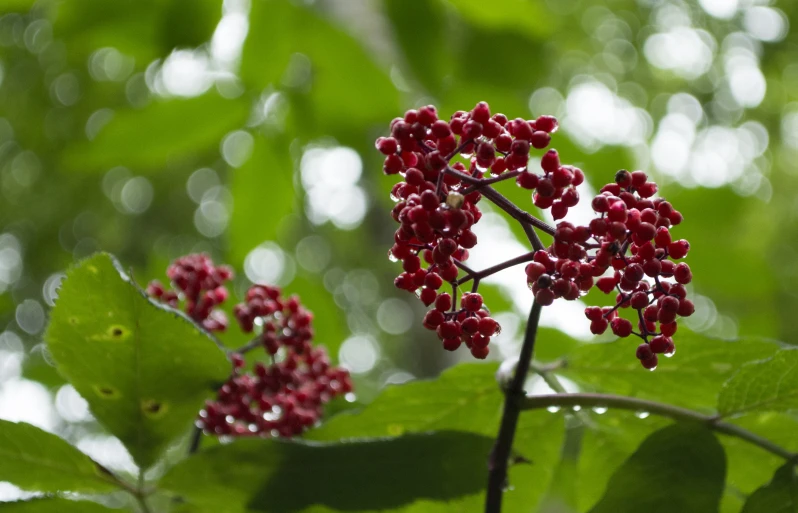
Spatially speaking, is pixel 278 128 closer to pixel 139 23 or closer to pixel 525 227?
pixel 139 23

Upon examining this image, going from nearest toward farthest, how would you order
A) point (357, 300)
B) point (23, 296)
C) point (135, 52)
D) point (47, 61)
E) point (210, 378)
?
A: point (210, 378)
point (135, 52)
point (47, 61)
point (23, 296)
point (357, 300)

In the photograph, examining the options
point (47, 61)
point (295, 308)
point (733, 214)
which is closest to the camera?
point (295, 308)

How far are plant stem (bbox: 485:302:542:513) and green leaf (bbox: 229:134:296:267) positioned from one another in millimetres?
1512

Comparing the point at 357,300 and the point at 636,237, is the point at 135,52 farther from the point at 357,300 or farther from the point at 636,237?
the point at 357,300

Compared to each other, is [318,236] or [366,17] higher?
[318,236]

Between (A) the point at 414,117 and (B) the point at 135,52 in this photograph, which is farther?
(B) the point at 135,52

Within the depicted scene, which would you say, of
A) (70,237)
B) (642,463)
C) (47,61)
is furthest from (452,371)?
(70,237)

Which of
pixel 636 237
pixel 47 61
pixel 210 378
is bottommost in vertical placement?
pixel 210 378

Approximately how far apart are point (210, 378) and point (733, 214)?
5.77ft

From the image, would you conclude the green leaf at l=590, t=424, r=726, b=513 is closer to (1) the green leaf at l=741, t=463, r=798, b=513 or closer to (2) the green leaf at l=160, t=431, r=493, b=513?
(1) the green leaf at l=741, t=463, r=798, b=513

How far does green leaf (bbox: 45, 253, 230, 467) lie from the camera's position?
1.12 meters

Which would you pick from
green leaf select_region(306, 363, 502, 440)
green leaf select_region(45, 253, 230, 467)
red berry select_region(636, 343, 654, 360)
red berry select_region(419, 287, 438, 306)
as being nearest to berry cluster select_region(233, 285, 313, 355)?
green leaf select_region(306, 363, 502, 440)

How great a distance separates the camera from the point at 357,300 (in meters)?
9.10

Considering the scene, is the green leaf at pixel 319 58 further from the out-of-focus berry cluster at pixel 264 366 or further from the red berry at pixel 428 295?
the red berry at pixel 428 295
